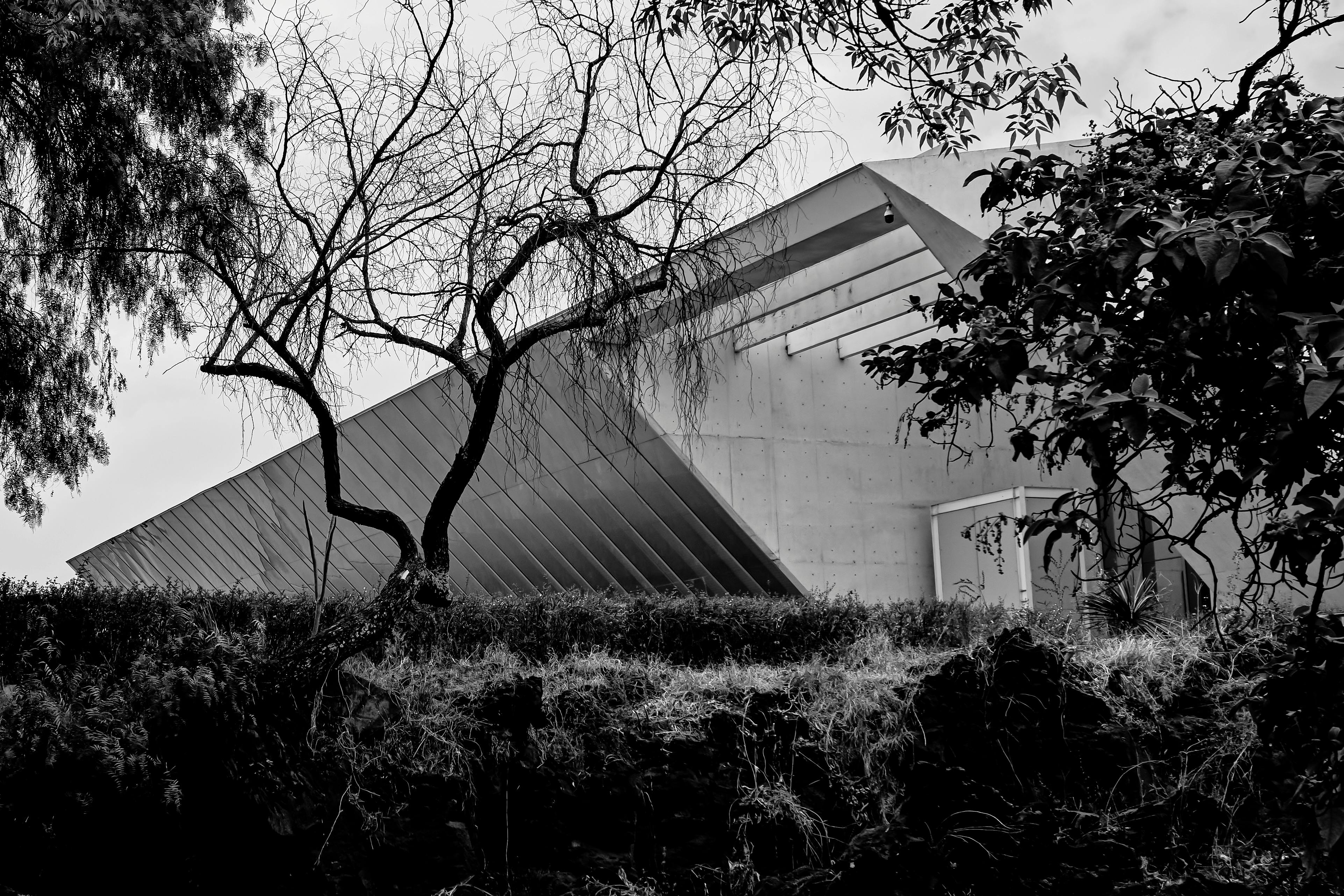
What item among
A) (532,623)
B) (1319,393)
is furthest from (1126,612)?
(1319,393)

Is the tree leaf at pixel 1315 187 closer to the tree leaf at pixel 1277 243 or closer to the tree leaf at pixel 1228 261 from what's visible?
the tree leaf at pixel 1277 243

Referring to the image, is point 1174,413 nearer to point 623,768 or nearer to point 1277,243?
point 1277,243

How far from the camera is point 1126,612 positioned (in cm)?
908

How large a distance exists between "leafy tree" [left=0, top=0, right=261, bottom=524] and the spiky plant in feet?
23.5

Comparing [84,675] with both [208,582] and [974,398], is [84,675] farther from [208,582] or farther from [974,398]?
[208,582]

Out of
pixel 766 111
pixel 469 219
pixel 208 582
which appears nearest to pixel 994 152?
pixel 766 111

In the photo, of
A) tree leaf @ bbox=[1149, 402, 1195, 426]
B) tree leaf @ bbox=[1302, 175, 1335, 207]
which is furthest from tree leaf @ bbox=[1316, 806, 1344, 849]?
tree leaf @ bbox=[1302, 175, 1335, 207]

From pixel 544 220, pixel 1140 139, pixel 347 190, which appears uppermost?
pixel 347 190

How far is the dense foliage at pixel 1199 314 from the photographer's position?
9.56ft

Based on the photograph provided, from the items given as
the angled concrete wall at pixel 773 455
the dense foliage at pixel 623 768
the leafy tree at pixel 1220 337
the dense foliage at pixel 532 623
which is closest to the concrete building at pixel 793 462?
the angled concrete wall at pixel 773 455

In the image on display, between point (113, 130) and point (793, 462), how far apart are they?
937 centimetres

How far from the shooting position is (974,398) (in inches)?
153

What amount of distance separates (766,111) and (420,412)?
10.2m

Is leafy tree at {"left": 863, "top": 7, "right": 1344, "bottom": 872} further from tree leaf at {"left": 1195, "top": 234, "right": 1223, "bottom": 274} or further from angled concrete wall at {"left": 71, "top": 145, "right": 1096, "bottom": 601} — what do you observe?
angled concrete wall at {"left": 71, "top": 145, "right": 1096, "bottom": 601}
